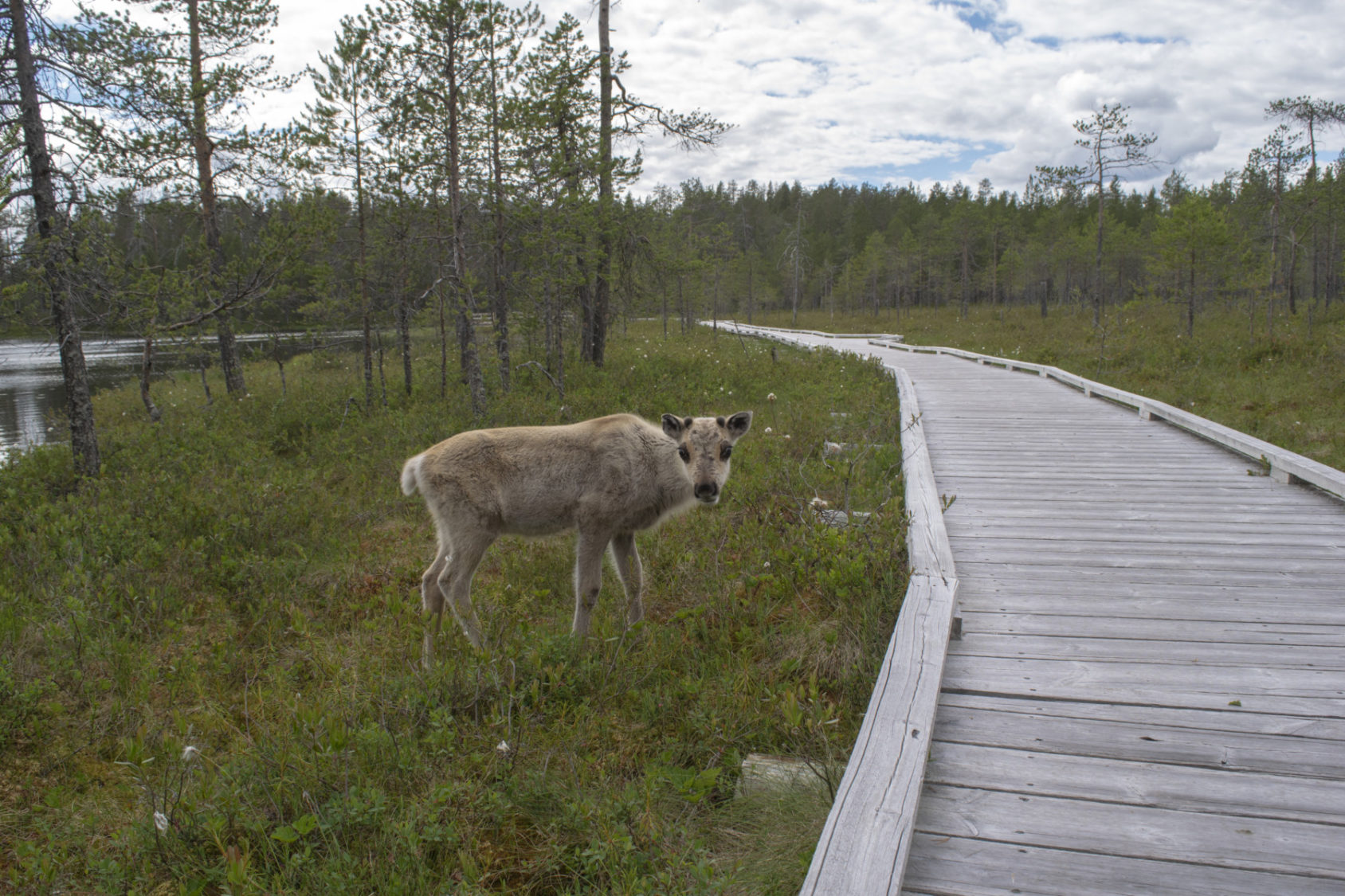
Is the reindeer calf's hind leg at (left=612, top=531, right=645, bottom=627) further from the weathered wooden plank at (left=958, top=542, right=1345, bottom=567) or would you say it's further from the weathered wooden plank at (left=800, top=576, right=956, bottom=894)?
the weathered wooden plank at (left=958, top=542, right=1345, bottom=567)

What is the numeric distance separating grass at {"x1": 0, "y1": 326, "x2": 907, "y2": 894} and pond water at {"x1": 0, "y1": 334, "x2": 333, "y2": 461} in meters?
4.59

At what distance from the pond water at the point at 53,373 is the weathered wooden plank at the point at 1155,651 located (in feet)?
40.0

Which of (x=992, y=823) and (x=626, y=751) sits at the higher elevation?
(x=992, y=823)

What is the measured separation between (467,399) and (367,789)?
14434 millimetres

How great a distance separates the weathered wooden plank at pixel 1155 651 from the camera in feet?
14.4

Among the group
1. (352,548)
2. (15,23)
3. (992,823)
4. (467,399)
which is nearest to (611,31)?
(467,399)

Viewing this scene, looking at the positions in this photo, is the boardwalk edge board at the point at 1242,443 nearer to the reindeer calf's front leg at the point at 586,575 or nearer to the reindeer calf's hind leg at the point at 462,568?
the reindeer calf's front leg at the point at 586,575

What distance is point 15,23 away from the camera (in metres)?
9.91

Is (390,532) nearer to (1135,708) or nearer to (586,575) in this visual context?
(586,575)

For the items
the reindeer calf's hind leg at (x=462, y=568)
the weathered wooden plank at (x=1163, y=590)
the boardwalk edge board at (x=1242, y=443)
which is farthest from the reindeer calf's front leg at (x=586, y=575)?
the boardwalk edge board at (x=1242, y=443)

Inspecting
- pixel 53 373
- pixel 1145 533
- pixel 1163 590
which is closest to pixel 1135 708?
pixel 1163 590

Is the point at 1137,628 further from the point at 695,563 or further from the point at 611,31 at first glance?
the point at 611,31

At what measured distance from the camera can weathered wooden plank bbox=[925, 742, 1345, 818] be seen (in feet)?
10.2

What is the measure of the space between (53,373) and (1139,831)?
52993mm
